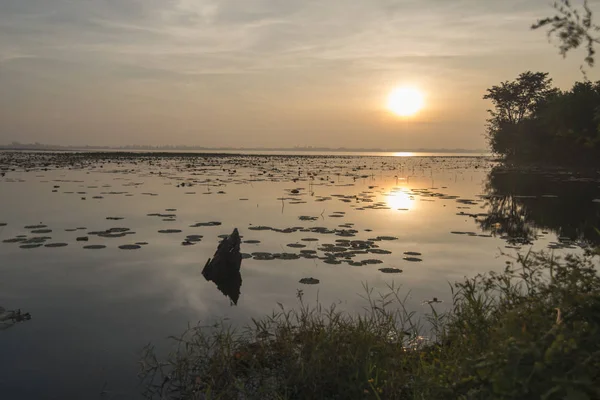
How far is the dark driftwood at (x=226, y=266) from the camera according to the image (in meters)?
9.17

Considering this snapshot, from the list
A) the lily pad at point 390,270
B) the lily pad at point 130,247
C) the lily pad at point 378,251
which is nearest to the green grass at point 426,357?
the lily pad at point 390,270

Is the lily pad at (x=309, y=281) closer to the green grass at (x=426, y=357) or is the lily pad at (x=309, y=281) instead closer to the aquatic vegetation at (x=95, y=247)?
the green grass at (x=426, y=357)

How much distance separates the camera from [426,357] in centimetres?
540

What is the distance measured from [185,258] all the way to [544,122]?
157 ft

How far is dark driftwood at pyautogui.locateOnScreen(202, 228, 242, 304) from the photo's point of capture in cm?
917

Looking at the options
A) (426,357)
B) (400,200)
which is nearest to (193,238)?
(426,357)

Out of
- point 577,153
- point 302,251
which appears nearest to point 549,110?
point 577,153

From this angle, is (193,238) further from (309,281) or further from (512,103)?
(512,103)

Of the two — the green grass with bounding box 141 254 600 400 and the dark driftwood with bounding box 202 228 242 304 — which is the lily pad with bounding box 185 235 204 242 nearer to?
the dark driftwood with bounding box 202 228 242 304

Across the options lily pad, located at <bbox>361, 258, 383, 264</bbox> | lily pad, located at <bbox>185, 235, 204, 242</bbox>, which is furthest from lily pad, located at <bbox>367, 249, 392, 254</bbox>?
lily pad, located at <bbox>185, 235, 204, 242</bbox>

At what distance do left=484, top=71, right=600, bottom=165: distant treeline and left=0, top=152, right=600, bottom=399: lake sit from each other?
18.1 meters

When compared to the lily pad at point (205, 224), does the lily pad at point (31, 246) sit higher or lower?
lower

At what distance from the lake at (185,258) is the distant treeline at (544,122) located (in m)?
18.1

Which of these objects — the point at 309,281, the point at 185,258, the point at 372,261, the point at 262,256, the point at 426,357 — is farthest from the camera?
the point at 185,258
